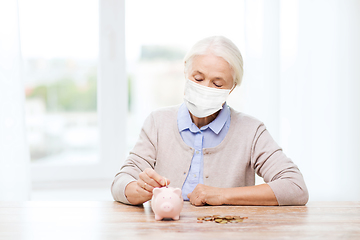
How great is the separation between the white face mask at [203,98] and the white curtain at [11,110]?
1.04m

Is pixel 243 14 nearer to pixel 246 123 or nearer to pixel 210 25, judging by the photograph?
pixel 210 25

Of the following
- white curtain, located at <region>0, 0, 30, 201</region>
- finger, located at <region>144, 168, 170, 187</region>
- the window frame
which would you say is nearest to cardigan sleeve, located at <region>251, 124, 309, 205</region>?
finger, located at <region>144, 168, 170, 187</region>

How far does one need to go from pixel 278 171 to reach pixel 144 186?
54cm

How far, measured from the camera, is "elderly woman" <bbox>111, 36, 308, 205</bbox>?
1515 millimetres

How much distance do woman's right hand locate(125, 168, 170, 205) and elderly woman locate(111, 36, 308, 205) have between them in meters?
0.10

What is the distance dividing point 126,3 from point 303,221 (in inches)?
72.4

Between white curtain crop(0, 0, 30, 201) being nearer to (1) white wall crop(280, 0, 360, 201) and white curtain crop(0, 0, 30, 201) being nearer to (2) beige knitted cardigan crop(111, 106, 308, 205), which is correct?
(2) beige knitted cardigan crop(111, 106, 308, 205)

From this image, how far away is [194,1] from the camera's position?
2.56m

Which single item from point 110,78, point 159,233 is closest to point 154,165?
point 159,233

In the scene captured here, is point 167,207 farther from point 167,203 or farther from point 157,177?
point 157,177

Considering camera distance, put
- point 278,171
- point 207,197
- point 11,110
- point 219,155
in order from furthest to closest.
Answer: point 11,110 → point 219,155 → point 278,171 → point 207,197

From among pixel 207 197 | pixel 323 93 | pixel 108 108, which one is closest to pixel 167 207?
pixel 207 197

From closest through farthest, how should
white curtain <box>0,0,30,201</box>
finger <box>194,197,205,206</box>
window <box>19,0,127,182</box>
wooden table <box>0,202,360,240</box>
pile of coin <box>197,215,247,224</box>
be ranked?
1. wooden table <box>0,202,360,240</box>
2. pile of coin <box>197,215,247,224</box>
3. finger <box>194,197,205,206</box>
4. white curtain <box>0,0,30,201</box>
5. window <box>19,0,127,182</box>

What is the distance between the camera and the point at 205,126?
Answer: 5.29 ft
